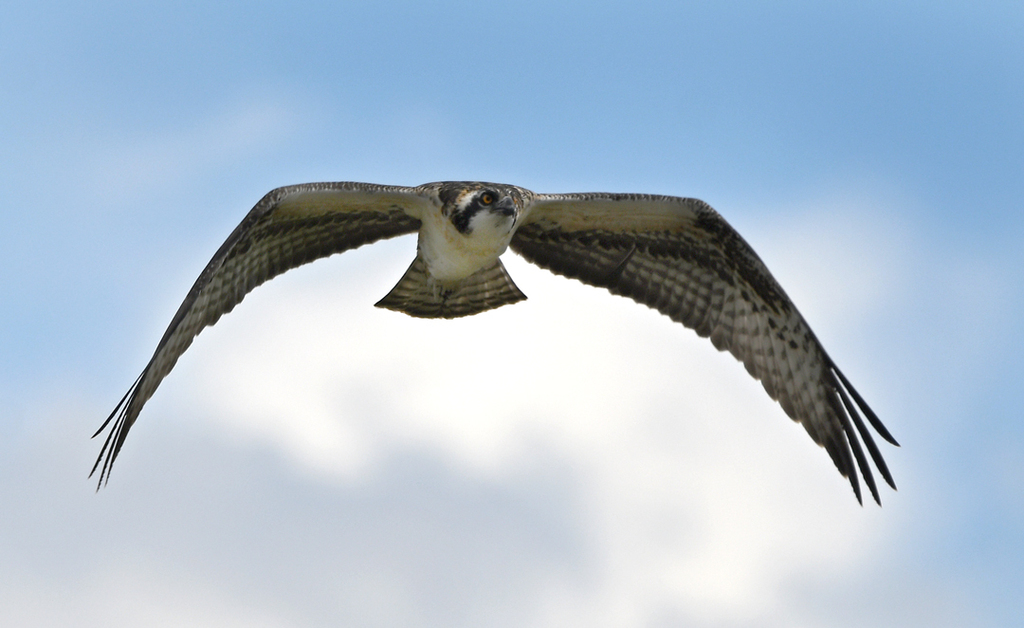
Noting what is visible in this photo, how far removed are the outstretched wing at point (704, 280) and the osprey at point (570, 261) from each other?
0.01 meters

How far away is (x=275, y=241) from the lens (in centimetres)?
805

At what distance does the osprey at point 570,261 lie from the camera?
7582 mm

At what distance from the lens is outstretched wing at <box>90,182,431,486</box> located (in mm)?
6980

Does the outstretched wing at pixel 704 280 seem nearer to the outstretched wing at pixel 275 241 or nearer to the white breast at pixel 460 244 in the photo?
the white breast at pixel 460 244

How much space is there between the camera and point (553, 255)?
879cm

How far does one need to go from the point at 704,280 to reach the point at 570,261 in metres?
1.19

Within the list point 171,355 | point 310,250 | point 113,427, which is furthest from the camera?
point 310,250

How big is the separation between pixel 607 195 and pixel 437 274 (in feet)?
5.09

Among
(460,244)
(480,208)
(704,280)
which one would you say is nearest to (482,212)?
(480,208)

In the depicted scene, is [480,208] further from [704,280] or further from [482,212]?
[704,280]

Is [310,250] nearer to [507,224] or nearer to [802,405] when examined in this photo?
[507,224]

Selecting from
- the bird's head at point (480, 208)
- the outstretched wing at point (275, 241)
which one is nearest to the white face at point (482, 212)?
the bird's head at point (480, 208)

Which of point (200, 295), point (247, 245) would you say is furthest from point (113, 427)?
point (247, 245)

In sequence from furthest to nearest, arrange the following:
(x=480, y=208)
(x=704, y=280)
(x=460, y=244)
→ (x=704, y=280) < (x=460, y=244) < (x=480, y=208)
